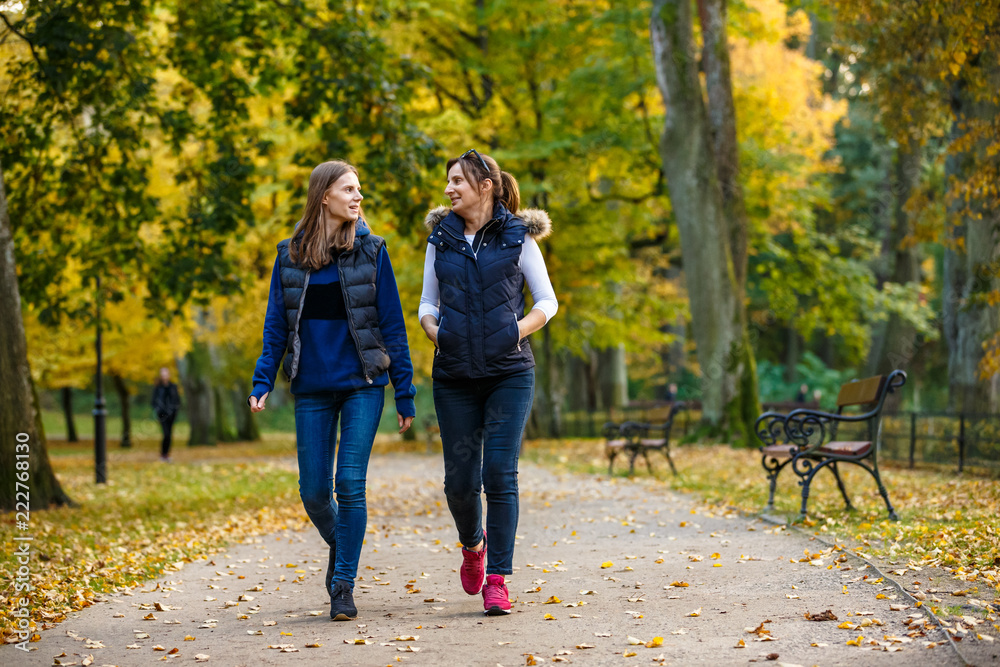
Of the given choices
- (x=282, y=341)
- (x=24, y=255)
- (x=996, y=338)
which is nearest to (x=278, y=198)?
(x=24, y=255)

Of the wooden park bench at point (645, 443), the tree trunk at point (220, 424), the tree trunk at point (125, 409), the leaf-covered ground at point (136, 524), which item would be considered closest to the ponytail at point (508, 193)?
the leaf-covered ground at point (136, 524)

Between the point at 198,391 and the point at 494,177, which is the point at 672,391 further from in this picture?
the point at 494,177

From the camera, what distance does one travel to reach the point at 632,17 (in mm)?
19281

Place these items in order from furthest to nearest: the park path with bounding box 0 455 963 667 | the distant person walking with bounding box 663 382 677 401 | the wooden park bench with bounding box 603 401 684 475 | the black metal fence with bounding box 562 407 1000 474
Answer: the distant person walking with bounding box 663 382 677 401
the wooden park bench with bounding box 603 401 684 475
the black metal fence with bounding box 562 407 1000 474
the park path with bounding box 0 455 963 667

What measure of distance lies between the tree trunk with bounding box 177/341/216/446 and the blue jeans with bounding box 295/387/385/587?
2338 cm

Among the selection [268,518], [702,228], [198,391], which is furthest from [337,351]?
[198,391]

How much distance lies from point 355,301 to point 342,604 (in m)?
1.45

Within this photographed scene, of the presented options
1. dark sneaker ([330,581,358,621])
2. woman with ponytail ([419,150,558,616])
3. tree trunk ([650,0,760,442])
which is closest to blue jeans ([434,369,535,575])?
woman with ponytail ([419,150,558,616])

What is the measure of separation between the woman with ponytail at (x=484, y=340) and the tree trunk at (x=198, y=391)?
23546mm

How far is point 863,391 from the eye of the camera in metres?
7.76

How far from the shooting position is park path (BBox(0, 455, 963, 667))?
160 inches

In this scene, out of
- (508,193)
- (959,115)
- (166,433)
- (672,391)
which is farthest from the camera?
(672,391)

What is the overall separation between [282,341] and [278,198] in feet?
69.3

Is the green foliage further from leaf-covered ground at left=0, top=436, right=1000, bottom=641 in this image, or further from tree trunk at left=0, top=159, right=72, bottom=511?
tree trunk at left=0, top=159, right=72, bottom=511
